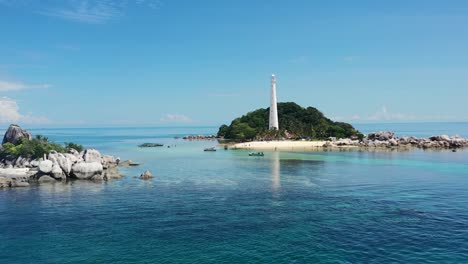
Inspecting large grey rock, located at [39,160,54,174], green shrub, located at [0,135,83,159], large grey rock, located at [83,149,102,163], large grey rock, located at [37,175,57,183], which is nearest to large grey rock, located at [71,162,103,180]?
large grey rock, located at [39,160,54,174]

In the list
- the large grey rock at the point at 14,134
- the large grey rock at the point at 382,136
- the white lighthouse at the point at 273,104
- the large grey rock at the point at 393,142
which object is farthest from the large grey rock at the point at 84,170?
the large grey rock at the point at 382,136

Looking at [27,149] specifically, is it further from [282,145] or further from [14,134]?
[282,145]

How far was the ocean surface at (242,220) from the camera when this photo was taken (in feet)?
108

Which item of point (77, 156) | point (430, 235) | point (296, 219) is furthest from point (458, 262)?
point (77, 156)

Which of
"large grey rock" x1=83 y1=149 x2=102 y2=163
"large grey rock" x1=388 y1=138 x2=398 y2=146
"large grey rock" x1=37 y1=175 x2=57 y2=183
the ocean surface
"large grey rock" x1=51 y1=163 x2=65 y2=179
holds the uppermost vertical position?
"large grey rock" x1=388 y1=138 x2=398 y2=146

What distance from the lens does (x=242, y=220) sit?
43312 millimetres

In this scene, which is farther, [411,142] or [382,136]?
[382,136]

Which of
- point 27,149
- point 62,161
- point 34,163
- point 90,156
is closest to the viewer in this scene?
point 62,161

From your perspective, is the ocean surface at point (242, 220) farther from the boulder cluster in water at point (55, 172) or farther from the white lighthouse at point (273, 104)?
the white lighthouse at point (273, 104)

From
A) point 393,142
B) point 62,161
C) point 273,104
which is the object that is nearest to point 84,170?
point 62,161

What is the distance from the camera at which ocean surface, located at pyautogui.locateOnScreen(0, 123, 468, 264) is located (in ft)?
108

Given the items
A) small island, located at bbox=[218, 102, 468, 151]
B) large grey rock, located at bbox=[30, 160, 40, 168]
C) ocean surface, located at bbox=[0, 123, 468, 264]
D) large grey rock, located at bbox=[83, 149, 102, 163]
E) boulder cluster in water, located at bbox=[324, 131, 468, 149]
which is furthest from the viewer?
small island, located at bbox=[218, 102, 468, 151]

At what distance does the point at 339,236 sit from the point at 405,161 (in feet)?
241

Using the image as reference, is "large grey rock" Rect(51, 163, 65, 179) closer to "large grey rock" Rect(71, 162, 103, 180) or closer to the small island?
"large grey rock" Rect(71, 162, 103, 180)
